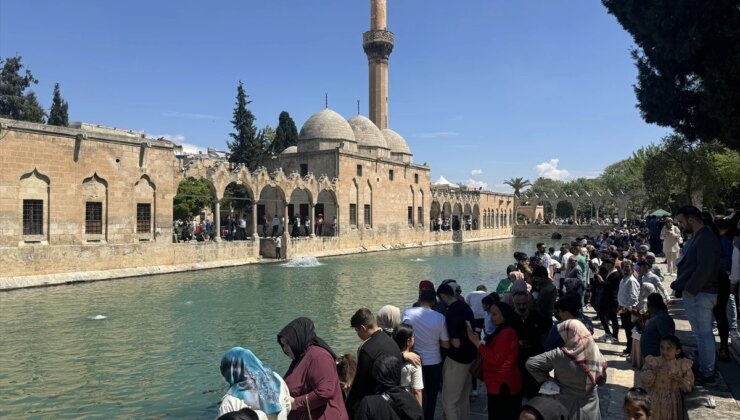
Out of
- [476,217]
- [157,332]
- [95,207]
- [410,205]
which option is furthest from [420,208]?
[157,332]

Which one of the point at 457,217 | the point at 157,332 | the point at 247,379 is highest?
the point at 457,217

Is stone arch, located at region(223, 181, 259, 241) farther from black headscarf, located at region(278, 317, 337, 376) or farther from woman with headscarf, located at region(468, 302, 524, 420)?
black headscarf, located at region(278, 317, 337, 376)

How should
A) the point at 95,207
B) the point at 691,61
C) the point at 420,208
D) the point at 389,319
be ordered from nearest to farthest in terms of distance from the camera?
the point at 389,319 → the point at 691,61 → the point at 95,207 → the point at 420,208

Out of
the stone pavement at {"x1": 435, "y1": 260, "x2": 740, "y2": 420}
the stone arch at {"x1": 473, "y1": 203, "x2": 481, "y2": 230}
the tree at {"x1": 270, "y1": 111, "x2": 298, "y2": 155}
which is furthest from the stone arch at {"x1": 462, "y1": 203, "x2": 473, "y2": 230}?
the stone pavement at {"x1": 435, "y1": 260, "x2": 740, "y2": 420}

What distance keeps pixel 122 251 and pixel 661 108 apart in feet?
57.1

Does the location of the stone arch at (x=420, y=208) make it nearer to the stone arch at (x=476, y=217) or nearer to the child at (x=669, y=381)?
the stone arch at (x=476, y=217)

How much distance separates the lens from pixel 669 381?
3557 mm

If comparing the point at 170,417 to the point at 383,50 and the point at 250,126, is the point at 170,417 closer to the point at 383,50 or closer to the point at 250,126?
the point at 250,126

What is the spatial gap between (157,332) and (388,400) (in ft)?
26.3

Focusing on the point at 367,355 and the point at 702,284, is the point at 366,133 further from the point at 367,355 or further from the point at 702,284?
the point at 367,355

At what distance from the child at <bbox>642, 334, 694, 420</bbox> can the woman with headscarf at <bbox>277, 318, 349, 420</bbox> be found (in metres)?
2.24

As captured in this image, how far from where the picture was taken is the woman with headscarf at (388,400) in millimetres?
2865

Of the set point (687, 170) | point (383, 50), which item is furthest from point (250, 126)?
point (687, 170)

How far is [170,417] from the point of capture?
572 cm
